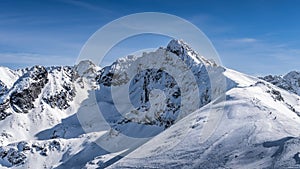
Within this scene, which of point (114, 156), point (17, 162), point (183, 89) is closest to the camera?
point (114, 156)

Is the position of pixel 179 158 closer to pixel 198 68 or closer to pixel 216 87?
pixel 216 87

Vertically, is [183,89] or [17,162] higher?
[183,89]

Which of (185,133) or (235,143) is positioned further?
(185,133)

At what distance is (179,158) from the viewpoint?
51.3 metres

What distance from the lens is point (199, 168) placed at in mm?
46125

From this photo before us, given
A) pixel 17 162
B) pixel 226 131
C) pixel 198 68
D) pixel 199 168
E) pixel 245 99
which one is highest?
pixel 198 68

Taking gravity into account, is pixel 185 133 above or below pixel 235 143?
above

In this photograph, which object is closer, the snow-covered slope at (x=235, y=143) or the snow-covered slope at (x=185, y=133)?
the snow-covered slope at (x=235, y=143)

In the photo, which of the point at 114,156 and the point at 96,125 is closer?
the point at 114,156

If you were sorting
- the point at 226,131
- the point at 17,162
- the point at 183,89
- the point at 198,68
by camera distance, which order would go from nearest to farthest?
1. the point at 226,131
2. the point at 17,162
3. the point at 183,89
4. the point at 198,68

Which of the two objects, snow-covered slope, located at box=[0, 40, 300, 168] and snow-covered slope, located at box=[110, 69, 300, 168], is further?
snow-covered slope, located at box=[0, 40, 300, 168]

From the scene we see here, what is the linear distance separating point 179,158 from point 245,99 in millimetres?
24249

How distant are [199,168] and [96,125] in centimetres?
14116

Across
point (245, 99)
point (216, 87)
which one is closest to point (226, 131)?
point (245, 99)
